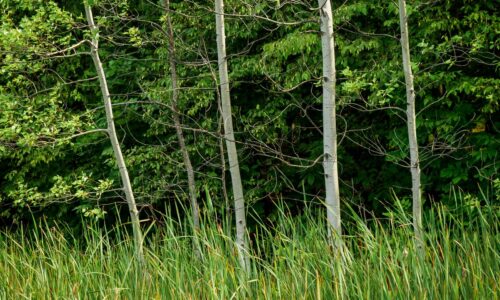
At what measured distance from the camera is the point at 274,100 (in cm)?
1216

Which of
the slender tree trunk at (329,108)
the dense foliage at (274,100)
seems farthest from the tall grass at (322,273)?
the dense foliage at (274,100)

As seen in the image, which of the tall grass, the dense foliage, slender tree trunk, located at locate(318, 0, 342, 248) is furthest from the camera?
the dense foliage

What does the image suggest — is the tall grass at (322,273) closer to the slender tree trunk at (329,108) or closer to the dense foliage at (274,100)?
the slender tree trunk at (329,108)

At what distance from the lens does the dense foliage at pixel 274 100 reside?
9.91 metres

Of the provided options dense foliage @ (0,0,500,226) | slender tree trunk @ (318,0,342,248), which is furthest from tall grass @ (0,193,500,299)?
dense foliage @ (0,0,500,226)

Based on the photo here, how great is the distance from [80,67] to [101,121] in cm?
183

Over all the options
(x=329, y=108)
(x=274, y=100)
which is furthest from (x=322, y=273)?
(x=274, y=100)

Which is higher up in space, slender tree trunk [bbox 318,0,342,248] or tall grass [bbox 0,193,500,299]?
slender tree trunk [bbox 318,0,342,248]

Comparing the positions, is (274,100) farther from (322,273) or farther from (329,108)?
(322,273)

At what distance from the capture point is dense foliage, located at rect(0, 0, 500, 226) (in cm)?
991

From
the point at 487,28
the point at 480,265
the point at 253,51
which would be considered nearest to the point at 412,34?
the point at 487,28

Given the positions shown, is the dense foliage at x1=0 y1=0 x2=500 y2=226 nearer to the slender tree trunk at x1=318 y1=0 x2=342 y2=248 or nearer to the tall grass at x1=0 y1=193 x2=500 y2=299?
the slender tree trunk at x1=318 y1=0 x2=342 y2=248

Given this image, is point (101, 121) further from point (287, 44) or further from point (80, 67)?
point (287, 44)

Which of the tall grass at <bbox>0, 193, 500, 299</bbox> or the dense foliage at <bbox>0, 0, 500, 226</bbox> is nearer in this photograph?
the tall grass at <bbox>0, 193, 500, 299</bbox>
